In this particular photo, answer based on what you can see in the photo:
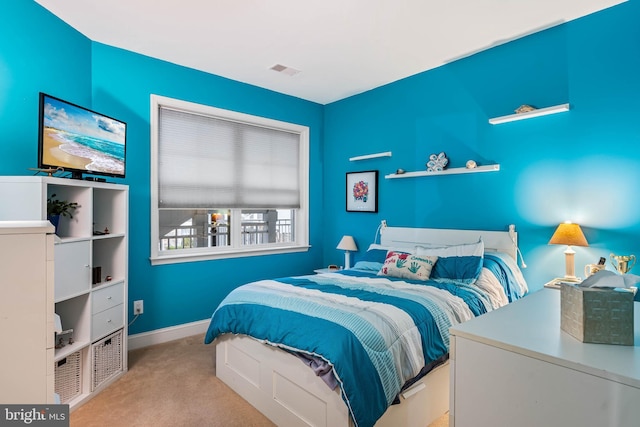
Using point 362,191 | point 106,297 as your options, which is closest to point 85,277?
point 106,297

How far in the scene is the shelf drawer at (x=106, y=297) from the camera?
233 cm

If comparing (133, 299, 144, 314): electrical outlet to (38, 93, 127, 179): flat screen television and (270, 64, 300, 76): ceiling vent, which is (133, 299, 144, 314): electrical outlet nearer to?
(38, 93, 127, 179): flat screen television

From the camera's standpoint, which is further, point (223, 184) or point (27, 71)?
point (223, 184)

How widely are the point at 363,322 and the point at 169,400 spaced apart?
149 centimetres

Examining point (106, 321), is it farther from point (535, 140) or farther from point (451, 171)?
point (535, 140)

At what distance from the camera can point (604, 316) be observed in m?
1.07

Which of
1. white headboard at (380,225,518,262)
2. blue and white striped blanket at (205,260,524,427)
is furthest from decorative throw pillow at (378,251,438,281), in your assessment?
white headboard at (380,225,518,262)

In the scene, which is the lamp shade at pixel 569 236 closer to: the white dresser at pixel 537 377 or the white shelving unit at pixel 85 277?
the white dresser at pixel 537 377

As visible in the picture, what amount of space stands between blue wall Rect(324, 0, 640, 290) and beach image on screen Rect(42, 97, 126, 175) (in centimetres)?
266

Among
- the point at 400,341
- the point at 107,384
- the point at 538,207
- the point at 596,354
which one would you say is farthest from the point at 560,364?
the point at 107,384

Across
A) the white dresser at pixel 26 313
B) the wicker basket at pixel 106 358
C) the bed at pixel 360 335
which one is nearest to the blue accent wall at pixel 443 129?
the bed at pixel 360 335

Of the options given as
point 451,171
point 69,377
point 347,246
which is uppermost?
point 451,171

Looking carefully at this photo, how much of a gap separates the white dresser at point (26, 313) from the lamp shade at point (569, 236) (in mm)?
2879

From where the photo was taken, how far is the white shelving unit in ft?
6.19
